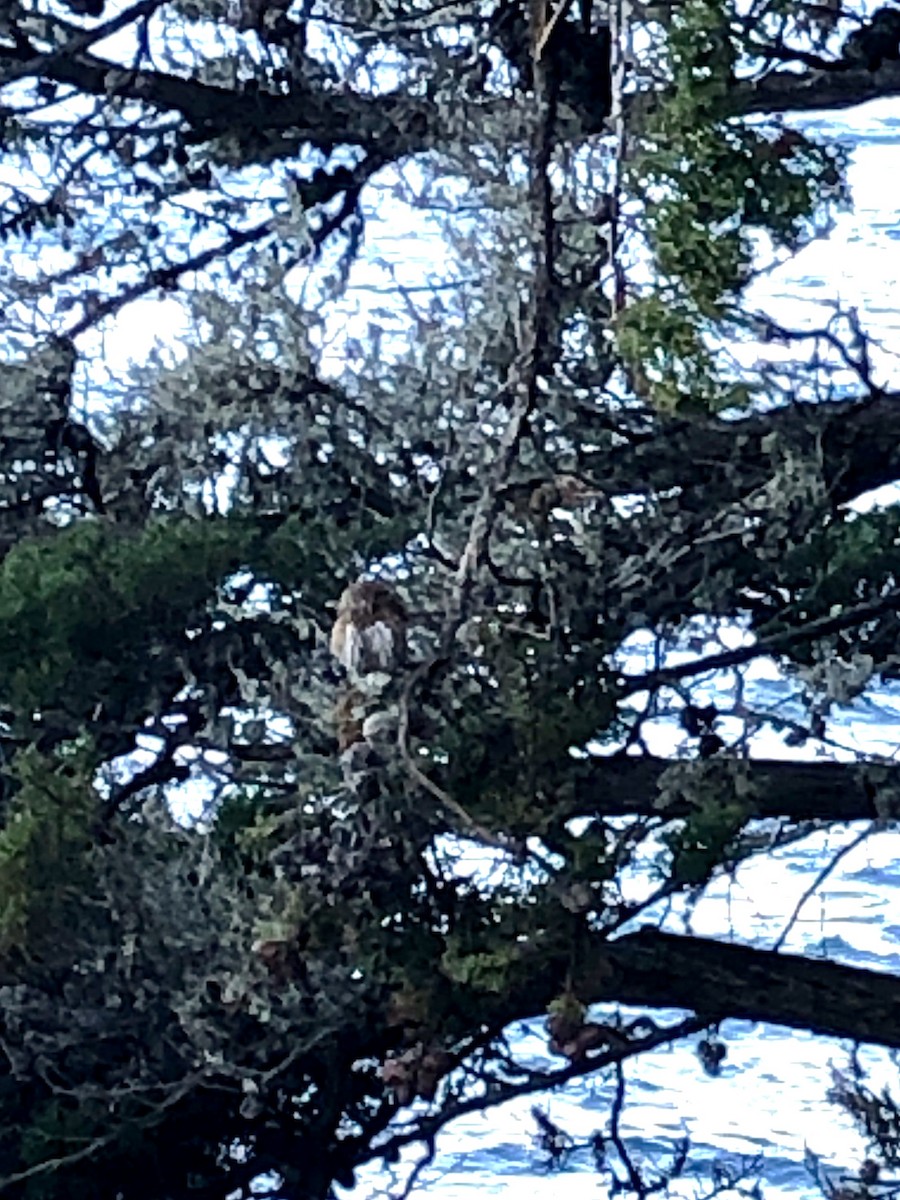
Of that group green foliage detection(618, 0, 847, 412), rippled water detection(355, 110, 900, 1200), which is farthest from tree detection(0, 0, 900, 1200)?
rippled water detection(355, 110, 900, 1200)

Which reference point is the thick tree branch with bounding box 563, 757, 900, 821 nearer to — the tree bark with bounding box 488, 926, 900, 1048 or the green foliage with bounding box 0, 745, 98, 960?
the tree bark with bounding box 488, 926, 900, 1048

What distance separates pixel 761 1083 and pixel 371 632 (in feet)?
6.99

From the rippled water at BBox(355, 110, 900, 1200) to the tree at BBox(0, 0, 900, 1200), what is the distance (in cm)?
49

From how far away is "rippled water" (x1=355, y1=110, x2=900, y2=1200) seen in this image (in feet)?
12.8

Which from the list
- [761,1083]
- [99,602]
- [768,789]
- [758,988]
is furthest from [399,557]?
[761,1083]

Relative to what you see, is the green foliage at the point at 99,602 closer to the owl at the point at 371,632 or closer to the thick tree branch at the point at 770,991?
the owl at the point at 371,632

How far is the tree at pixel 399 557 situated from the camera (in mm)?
2350

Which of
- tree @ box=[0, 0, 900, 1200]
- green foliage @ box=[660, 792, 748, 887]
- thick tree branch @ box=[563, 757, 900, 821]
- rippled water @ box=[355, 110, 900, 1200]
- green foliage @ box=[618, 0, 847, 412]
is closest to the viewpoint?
green foliage @ box=[618, 0, 847, 412]

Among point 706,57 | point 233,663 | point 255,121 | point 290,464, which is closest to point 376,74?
point 255,121

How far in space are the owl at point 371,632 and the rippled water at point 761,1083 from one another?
1.29 metres

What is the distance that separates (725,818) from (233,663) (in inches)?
21.3

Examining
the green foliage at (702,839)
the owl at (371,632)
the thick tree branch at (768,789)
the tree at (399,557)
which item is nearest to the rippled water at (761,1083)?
the thick tree branch at (768,789)

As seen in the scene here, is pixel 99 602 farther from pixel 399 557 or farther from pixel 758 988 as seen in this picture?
pixel 758 988

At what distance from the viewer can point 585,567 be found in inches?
105
